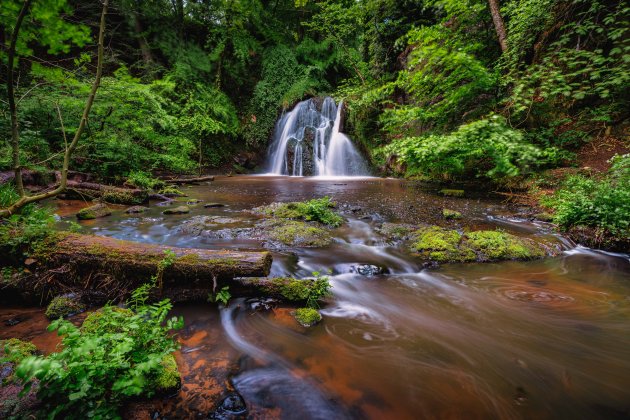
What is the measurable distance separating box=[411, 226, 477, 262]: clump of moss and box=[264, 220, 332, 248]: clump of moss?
1510mm

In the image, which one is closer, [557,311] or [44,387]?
[44,387]

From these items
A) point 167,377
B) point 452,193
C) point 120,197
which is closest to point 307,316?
point 167,377

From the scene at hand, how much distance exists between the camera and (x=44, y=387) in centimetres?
129

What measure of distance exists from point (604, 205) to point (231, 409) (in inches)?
226

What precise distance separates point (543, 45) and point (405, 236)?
8231mm

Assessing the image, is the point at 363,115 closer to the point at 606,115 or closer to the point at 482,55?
the point at 482,55

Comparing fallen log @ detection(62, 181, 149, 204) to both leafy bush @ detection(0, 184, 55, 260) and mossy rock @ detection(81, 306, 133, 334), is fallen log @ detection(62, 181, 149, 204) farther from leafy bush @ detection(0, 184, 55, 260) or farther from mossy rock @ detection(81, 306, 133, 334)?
mossy rock @ detection(81, 306, 133, 334)

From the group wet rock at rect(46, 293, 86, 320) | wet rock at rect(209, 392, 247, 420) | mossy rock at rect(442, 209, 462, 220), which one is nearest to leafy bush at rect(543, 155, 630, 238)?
mossy rock at rect(442, 209, 462, 220)

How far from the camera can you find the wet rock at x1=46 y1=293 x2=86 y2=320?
94.5 inches

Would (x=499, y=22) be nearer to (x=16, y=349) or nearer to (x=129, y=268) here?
(x=129, y=268)

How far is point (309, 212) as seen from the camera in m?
5.74

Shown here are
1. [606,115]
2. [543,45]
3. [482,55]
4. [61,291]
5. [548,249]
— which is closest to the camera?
[61,291]

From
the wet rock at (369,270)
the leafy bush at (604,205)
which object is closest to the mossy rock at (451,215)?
the leafy bush at (604,205)

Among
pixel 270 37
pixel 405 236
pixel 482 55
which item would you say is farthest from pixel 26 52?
pixel 270 37
